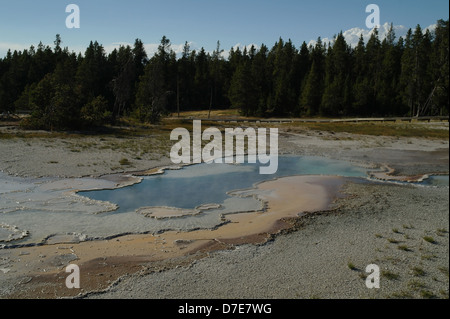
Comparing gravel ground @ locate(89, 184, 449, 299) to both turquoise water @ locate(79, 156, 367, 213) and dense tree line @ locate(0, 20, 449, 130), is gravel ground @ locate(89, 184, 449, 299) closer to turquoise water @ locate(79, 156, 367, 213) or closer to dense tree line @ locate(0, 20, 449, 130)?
turquoise water @ locate(79, 156, 367, 213)

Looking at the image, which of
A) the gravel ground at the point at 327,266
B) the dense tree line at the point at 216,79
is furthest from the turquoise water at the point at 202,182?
the dense tree line at the point at 216,79

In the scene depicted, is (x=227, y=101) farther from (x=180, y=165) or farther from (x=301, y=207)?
(x=301, y=207)

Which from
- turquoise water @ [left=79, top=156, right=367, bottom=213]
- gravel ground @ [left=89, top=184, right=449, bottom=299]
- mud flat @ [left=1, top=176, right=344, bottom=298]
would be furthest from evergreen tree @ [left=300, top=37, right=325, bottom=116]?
gravel ground @ [left=89, top=184, right=449, bottom=299]

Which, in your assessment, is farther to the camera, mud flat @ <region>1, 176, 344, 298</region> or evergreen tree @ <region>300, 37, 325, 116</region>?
evergreen tree @ <region>300, 37, 325, 116</region>

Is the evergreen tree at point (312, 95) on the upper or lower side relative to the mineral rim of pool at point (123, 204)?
upper

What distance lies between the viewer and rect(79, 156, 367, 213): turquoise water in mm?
20906

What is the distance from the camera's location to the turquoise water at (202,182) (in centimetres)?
2091

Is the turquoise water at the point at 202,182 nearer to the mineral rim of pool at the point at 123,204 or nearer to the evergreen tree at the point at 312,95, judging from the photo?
the mineral rim of pool at the point at 123,204

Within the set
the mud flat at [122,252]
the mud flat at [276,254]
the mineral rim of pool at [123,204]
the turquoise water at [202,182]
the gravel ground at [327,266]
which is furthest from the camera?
the turquoise water at [202,182]

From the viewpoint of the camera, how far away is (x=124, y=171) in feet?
94.5

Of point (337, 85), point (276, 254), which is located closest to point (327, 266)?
point (276, 254)

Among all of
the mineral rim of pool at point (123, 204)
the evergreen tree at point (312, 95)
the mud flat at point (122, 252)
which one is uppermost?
the evergreen tree at point (312, 95)

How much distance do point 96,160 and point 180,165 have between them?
23.2ft
